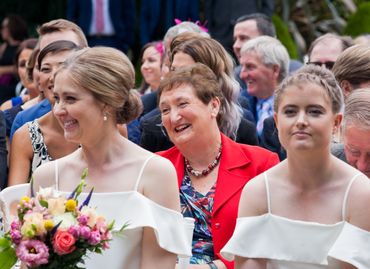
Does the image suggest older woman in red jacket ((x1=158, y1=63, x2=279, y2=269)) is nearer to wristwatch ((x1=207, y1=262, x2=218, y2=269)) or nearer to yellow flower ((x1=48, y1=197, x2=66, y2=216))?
wristwatch ((x1=207, y1=262, x2=218, y2=269))

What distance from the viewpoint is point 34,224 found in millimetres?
4844

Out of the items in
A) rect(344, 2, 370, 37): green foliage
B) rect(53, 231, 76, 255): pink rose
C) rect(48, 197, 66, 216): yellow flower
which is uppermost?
rect(48, 197, 66, 216): yellow flower

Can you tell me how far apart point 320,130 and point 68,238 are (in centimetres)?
136

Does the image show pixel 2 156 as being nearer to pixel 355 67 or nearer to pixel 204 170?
pixel 204 170

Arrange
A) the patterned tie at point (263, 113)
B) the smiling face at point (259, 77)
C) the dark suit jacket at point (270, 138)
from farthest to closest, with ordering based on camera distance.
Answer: the smiling face at point (259, 77) < the patterned tie at point (263, 113) < the dark suit jacket at point (270, 138)

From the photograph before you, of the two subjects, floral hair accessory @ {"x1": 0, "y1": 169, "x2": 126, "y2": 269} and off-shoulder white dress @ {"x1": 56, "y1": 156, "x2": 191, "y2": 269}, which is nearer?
floral hair accessory @ {"x1": 0, "y1": 169, "x2": 126, "y2": 269}

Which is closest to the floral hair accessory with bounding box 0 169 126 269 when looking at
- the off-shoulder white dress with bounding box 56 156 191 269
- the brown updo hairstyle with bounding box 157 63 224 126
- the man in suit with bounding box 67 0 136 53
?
the off-shoulder white dress with bounding box 56 156 191 269

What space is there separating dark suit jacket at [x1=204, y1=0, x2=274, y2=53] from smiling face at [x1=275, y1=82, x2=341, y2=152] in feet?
24.0

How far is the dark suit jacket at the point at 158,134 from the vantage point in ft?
23.7

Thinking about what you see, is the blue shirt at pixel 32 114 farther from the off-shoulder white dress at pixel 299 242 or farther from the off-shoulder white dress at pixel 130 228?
the off-shoulder white dress at pixel 299 242

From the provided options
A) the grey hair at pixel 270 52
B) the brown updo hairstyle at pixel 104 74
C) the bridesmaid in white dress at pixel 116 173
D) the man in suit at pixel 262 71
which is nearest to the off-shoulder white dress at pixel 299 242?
the bridesmaid in white dress at pixel 116 173

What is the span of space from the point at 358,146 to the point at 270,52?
342 cm

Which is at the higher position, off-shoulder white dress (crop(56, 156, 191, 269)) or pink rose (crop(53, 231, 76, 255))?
pink rose (crop(53, 231, 76, 255))

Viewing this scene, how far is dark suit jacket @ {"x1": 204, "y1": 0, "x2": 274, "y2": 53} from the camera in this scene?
41.5ft
